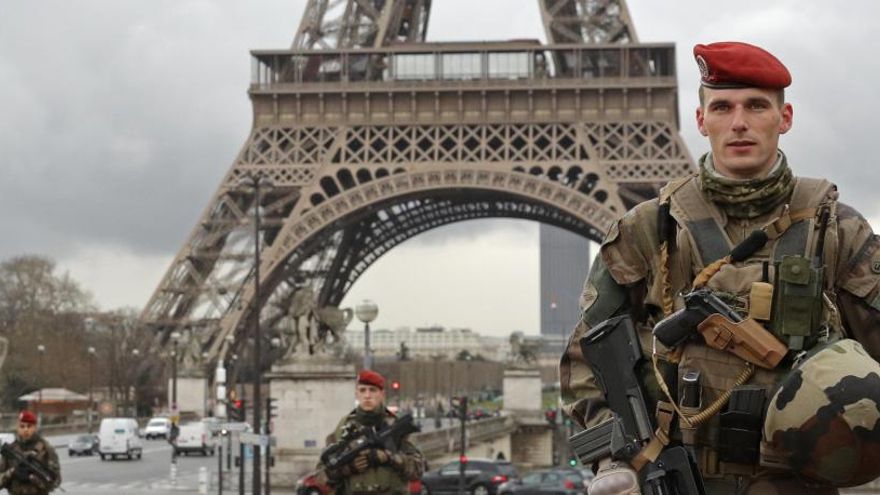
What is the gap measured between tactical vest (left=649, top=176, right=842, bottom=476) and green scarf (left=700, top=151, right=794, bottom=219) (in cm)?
3

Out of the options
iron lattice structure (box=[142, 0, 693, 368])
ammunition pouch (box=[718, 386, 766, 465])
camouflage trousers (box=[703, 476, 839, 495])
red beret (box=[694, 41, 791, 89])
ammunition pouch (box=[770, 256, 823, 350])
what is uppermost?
iron lattice structure (box=[142, 0, 693, 368])

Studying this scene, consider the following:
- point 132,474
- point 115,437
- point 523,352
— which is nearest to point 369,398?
point 132,474

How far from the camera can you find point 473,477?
3791 centimetres

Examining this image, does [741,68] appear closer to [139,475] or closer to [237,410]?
[237,410]

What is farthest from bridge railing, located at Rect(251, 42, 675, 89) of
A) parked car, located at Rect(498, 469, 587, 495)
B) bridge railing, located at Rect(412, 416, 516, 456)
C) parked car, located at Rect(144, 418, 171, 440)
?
parked car, located at Rect(498, 469, 587, 495)

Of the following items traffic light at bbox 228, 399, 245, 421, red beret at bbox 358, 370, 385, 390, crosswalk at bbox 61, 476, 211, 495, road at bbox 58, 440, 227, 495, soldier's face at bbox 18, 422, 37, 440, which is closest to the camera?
red beret at bbox 358, 370, 385, 390

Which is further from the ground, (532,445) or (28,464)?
(28,464)

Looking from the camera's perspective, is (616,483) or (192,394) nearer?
(616,483)

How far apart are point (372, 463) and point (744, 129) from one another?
691cm

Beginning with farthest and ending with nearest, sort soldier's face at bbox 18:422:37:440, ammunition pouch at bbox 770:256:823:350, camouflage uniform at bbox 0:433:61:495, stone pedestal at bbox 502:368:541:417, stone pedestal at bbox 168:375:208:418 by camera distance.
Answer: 1. stone pedestal at bbox 502:368:541:417
2. stone pedestal at bbox 168:375:208:418
3. soldier's face at bbox 18:422:37:440
4. camouflage uniform at bbox 0:433:61:495
5. ammunition pouch at bbox 770:256:823:350

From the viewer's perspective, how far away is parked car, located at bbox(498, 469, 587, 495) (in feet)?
112

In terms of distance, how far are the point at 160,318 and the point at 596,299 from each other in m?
53.2

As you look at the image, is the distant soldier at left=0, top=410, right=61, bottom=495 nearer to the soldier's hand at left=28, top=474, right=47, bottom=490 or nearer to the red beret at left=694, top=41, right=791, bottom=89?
the soldier's hand at left=28, top=474, right=47, bottom=490

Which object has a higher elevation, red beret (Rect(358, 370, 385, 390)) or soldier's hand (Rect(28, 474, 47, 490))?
red beret (Rect(358, 370, 385, 390))
